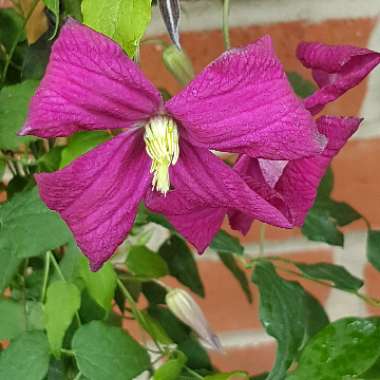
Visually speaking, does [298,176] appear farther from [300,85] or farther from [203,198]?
[300,85]

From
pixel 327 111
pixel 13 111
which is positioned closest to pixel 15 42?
pixel 13 111

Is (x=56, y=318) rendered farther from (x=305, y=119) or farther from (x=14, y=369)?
(x=305, y=119)

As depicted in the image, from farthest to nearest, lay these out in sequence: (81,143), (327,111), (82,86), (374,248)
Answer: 1. (327,111)
2. (374,248)
3. (81,143)
4. (82,86)

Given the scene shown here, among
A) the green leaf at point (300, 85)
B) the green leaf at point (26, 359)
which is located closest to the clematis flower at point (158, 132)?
the green leaf at point (26, 359)

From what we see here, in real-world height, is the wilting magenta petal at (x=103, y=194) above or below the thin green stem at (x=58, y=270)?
above

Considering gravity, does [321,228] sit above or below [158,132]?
below

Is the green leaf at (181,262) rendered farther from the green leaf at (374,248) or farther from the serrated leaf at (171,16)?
the serrated leaf at (171,16)
